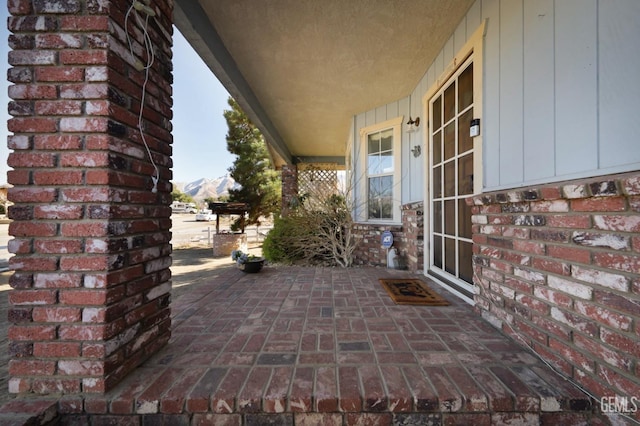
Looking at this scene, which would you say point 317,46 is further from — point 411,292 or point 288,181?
point 288,181

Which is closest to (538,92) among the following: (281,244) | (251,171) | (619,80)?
(619,80)

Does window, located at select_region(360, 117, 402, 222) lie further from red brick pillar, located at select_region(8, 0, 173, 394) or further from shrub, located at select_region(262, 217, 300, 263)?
red brick pillar, located at select_region(8, 0, 173, 394)

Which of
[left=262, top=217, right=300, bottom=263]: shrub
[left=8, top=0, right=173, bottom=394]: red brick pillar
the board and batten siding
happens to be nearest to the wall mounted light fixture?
the board and batten siding

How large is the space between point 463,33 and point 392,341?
8.94 ft

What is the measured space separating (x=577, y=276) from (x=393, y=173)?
3019 millimetres

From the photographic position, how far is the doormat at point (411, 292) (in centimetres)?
215

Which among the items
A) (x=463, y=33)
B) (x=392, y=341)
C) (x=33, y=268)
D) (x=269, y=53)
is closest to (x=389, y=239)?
(x=392, y=341)

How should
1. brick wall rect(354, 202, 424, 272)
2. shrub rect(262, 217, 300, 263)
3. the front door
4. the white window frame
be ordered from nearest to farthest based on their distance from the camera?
the front door, brick wall rect(354, 202, 424, 272), the white window frame, shrub rect(262, 217, 300, 263)

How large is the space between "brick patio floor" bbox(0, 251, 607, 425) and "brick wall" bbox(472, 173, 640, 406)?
15 cm

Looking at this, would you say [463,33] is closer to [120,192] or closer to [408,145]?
[408,145]

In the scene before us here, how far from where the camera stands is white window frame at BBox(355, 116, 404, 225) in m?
3.88

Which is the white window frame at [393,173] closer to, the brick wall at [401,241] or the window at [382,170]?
the window at [382,170]

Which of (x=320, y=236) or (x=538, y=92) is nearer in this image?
(x=538, y=92)

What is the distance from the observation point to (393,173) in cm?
403
